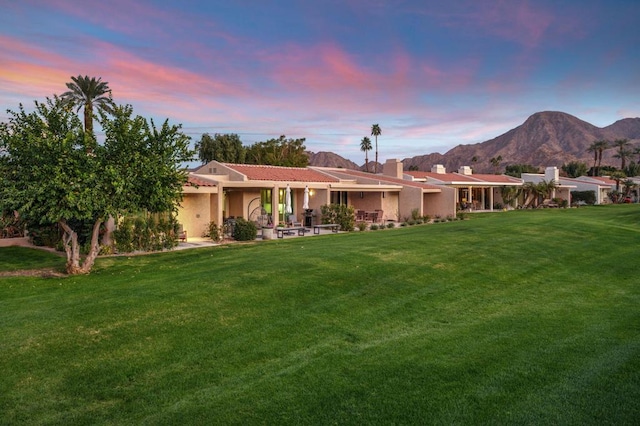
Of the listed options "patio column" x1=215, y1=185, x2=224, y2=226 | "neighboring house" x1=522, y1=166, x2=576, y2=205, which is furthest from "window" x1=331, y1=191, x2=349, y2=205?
"neighboring house" x1=522, y1=166, x2=576, y2=205

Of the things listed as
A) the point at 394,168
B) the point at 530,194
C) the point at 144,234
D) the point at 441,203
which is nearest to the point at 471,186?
the point at 394,168

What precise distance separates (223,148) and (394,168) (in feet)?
118

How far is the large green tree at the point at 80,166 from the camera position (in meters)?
12.3

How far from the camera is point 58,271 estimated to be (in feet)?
46.2

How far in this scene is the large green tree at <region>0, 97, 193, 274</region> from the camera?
12.3 meters

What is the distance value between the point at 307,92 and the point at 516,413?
3601cm

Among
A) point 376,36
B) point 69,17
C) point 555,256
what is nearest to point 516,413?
point 555,256

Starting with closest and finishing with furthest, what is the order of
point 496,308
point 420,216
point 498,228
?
1. point 496,308
2. point 498,228
3. point 420,216

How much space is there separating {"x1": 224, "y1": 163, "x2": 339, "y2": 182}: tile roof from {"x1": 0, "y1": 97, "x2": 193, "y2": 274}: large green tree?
13.1 metres

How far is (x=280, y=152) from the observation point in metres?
67.4

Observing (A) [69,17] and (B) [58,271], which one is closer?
(B) [58,271]

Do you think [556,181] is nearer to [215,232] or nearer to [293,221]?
[293,221]

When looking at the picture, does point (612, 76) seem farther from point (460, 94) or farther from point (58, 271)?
point (58, 271)

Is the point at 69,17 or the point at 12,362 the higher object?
the point at 69,17
